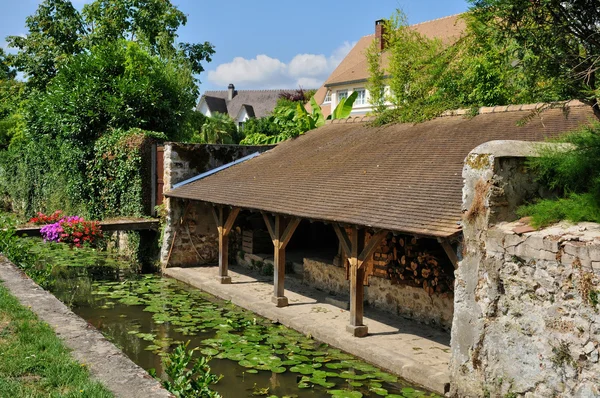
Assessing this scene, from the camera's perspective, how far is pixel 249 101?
52.7 meters

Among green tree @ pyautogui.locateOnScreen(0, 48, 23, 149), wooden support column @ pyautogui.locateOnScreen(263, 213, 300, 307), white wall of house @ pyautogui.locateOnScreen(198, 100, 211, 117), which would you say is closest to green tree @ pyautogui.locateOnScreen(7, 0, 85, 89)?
green tree @ pyautogui.locateOnScreen(0, 48, 23, 149)

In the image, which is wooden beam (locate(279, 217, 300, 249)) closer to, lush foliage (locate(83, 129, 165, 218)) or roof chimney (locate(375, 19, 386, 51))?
lush foliage (locate(83, 129, 165, 218))

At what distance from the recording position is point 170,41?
25.1 meters

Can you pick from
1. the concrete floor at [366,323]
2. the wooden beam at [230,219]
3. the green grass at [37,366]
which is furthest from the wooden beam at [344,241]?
the green grass at [37,366]

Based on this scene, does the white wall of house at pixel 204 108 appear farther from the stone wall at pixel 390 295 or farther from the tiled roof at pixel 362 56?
the stone wall at pixel 390 295

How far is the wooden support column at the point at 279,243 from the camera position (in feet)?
32.4

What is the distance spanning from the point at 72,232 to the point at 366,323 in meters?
7.38

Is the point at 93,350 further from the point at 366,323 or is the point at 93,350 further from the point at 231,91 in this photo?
the point at 231,91

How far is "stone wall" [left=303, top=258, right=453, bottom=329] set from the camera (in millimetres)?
8852

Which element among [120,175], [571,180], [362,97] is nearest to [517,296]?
[571,180]

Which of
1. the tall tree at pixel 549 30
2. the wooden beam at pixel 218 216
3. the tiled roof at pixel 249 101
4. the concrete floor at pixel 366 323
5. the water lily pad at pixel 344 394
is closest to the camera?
the tall tree at pixel 549 30

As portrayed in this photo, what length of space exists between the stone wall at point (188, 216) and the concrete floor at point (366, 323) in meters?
1.54

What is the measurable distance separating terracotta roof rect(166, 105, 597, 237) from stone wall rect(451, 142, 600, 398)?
54cm

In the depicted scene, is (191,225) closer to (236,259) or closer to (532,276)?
(236,259)
